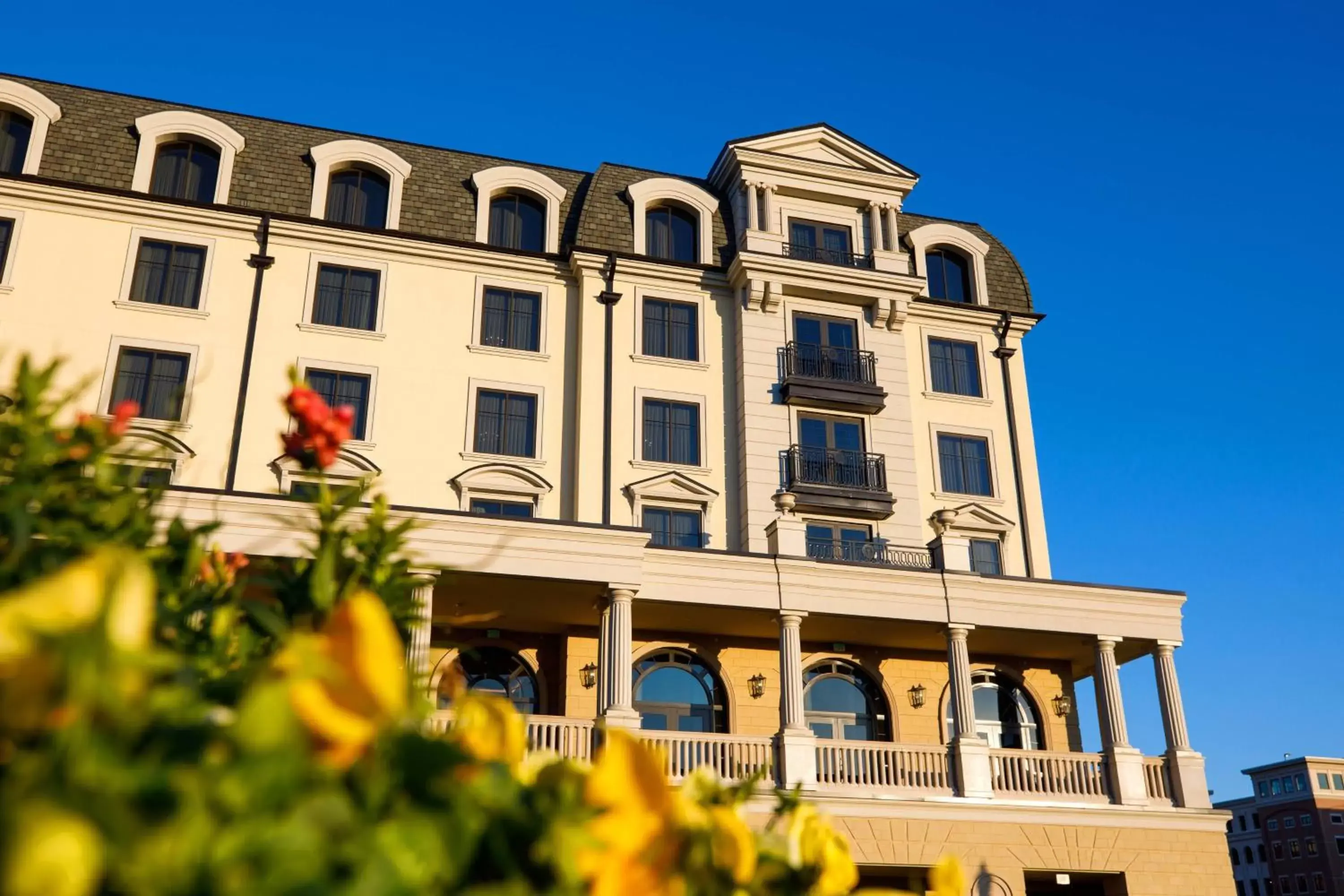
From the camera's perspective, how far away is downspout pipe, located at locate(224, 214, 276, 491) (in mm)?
22859

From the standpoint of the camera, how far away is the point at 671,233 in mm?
27672

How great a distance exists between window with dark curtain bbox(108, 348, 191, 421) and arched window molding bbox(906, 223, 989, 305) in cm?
1780

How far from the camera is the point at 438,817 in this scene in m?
1.40

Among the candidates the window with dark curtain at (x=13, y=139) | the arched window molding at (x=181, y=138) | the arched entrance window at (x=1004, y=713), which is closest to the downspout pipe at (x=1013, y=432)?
the arched entrance window at (x=1004, y=713)

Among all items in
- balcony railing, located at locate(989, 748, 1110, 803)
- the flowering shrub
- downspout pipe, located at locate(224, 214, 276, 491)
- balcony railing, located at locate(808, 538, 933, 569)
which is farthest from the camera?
balcony railing, located at locate(808, 538, 933, 569)

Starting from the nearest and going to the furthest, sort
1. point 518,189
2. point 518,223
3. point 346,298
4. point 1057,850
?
point 1057,850 < point 346,298 < point 518,189 < point 518,223

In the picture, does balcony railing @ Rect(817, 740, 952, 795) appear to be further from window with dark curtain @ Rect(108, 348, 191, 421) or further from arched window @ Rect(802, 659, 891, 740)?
window with dark curtain @ Rect(108, 348, 191, 421)

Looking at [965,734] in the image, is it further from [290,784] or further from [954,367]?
[290,784]

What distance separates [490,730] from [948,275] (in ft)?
95.8

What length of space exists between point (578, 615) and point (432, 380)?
670 centimetres

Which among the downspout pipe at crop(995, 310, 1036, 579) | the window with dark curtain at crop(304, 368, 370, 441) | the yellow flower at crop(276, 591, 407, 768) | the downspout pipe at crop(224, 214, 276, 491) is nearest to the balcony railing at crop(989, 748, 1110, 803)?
the downspout pipe at crop(995, 310, 1036, 579)

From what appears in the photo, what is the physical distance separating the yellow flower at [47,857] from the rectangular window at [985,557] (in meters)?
26.6

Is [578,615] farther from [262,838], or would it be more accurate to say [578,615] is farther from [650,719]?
[262,838]

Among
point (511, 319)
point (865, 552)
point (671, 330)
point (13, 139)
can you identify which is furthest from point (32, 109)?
point (865, 552)
